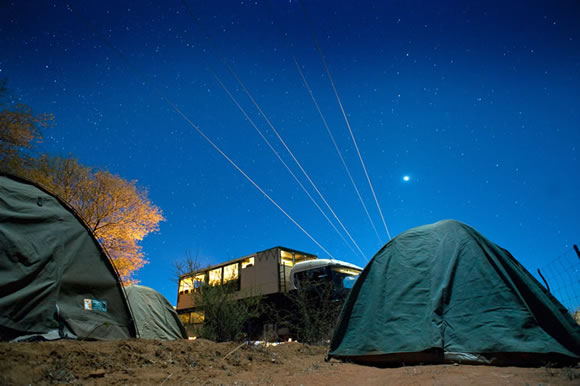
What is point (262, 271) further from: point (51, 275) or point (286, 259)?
point (51, 275)

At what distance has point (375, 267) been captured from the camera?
5.15 m

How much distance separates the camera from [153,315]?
292 inches

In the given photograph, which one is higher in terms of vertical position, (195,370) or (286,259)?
(286,259)

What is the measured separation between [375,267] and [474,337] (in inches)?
70.9

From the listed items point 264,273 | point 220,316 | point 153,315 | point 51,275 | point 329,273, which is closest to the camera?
point 51,275

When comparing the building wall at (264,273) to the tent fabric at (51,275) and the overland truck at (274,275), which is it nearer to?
the overland truck at (274,275)

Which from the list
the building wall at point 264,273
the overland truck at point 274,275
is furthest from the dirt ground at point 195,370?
the building wall at point 264,273

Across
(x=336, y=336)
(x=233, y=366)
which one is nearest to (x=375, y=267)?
(x=336, y=336)

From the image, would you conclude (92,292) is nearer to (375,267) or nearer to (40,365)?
(40,365)

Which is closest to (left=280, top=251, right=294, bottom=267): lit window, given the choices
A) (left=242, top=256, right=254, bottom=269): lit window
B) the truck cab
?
(left=242, top=256, right=254, bottom=269): lit window

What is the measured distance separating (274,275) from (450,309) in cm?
1069

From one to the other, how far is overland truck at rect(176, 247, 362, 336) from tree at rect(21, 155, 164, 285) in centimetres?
433

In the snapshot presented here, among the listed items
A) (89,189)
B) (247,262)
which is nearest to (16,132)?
(89,189)

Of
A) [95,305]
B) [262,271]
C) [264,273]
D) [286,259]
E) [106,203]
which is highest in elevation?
[106,203]
